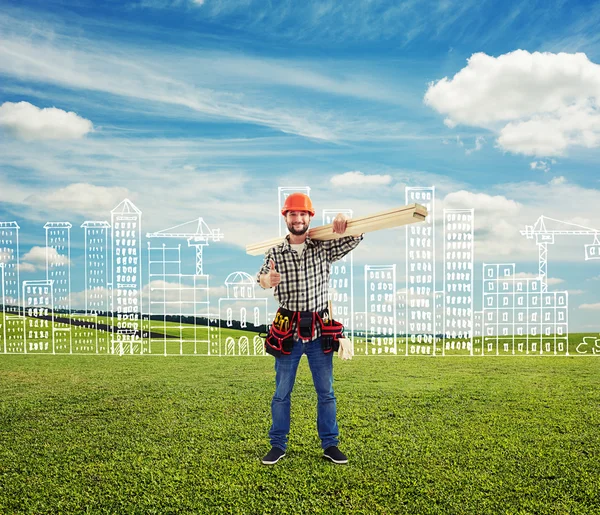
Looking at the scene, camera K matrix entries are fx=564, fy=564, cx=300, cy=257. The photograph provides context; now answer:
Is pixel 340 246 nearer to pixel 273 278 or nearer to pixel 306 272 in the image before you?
pixel 306 272

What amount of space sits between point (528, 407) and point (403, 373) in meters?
3.40

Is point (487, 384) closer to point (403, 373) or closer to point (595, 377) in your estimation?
point (403, 373)

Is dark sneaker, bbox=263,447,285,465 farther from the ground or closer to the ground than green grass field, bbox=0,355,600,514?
farther from the ground

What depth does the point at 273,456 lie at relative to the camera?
5.34 metres

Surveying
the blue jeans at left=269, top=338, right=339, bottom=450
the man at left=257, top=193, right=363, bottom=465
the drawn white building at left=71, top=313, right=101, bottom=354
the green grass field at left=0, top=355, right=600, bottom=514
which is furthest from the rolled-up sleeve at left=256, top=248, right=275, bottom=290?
the drawn white building at left=71, top=313, right=101, bottom=354

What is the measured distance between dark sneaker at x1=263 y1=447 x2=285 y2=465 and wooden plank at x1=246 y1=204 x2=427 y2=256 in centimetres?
206

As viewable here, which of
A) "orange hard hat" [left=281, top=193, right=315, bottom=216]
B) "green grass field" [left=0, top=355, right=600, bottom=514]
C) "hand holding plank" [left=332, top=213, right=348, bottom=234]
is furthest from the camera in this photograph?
"orange hard hat" [left=281, top=193, right=315, bottom=216]

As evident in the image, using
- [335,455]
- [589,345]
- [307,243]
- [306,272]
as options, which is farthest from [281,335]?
[589,345]

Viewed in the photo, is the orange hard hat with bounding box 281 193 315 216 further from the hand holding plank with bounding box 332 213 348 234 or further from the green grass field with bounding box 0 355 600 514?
the green grass field with bounding box 0 355 600 514

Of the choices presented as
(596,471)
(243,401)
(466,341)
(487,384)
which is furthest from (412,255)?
(596,471)

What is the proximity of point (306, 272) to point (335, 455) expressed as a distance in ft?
5.86

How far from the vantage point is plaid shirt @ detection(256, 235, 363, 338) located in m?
5.16

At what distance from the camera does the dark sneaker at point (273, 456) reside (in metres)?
5.32

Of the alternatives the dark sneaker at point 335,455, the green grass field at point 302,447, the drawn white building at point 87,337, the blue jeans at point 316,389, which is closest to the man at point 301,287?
the blue jeans at point 316,389
